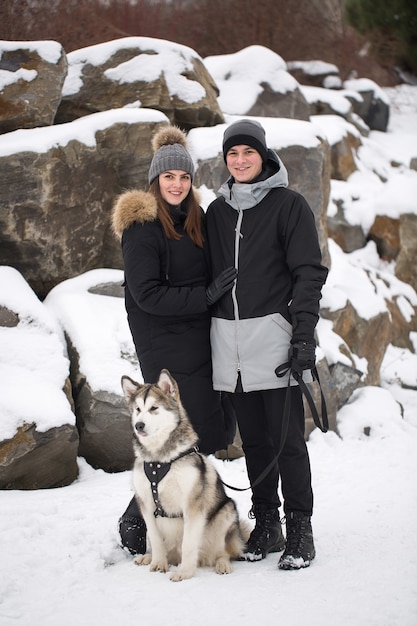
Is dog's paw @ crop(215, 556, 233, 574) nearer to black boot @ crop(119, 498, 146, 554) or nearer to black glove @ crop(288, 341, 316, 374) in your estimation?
black boot @ crop(119, 498, 146, 554)

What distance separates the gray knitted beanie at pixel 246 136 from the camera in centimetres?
331

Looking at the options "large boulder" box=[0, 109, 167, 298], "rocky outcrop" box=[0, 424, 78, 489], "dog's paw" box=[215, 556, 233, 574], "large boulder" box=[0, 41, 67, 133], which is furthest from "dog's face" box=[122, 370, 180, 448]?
"large boulder" box=[0, 41, 67, 133]

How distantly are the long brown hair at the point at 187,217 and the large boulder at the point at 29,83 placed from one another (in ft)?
12.3

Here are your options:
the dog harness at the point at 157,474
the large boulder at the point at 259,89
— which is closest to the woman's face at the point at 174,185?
the dog harness at the point at 157,474

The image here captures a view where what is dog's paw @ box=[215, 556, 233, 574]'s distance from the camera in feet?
10.1

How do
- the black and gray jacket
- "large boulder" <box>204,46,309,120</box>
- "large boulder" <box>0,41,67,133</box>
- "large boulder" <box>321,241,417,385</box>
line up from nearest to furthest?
the black and gray jacket, "large boulder" <box>0,41,67,133</box>, "large boulder" <box>321,241,417,385</box>, "large boulder" <box>204,46,309,120</box>

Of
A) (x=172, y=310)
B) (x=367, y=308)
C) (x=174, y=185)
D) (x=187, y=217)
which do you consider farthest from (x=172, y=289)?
(x=367, y=308)

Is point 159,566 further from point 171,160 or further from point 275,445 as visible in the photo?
point 171,160

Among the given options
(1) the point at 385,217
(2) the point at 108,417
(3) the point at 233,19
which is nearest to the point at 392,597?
(2) the point at 108,417

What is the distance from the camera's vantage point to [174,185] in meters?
3.38

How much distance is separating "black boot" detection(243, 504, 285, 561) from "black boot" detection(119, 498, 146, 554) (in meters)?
0.58

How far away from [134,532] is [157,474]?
556 mm

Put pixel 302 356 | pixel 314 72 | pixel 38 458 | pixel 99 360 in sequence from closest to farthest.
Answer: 1. pixel 302 356
2. pixel 38 458
3. pixel 99 360
4. pixel 314 72

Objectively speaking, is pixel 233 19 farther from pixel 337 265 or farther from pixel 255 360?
pixel 255 360
